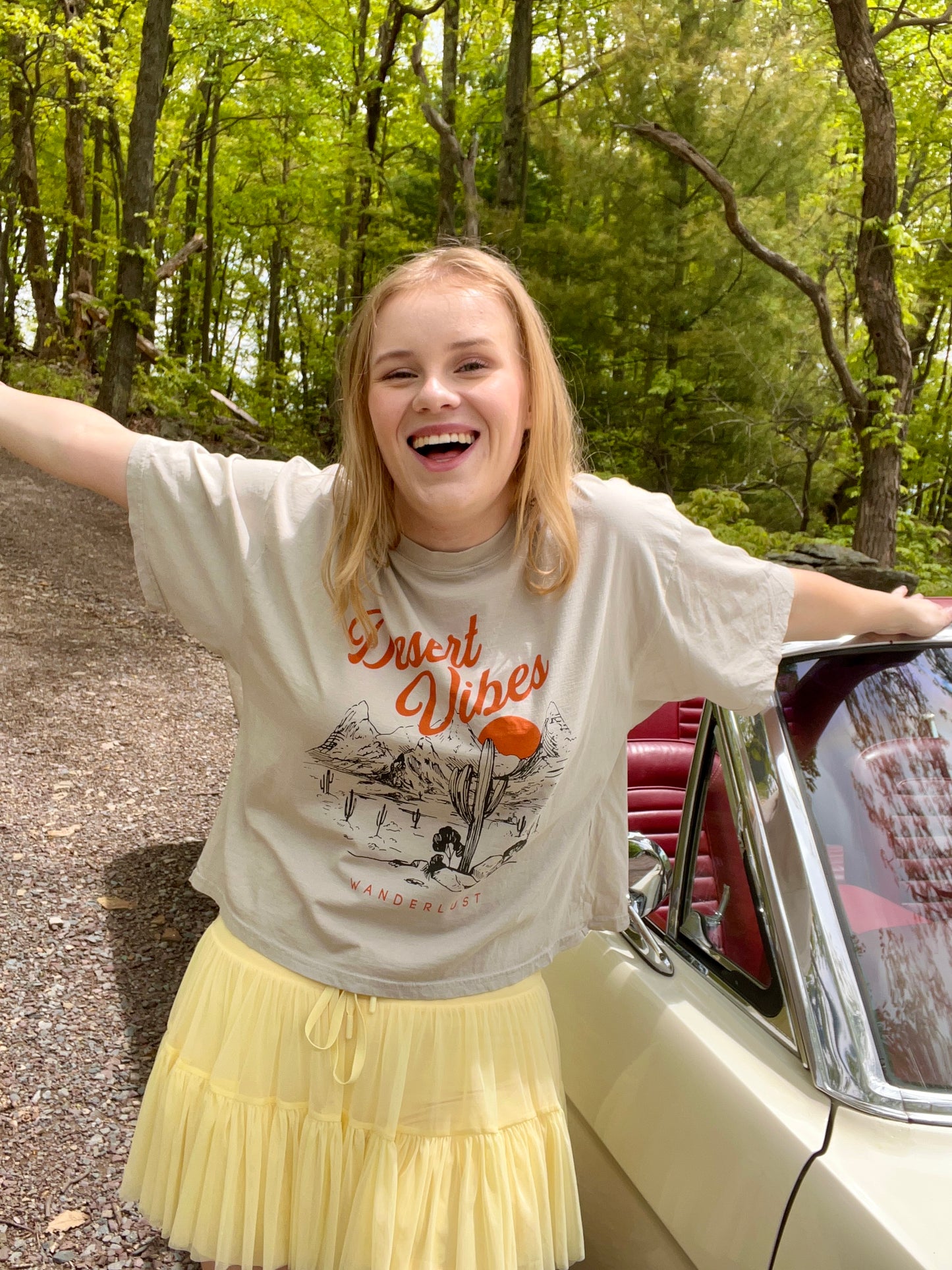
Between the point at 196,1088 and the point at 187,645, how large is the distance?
6.28 metres

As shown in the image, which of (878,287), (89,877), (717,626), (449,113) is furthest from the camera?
(449,113)

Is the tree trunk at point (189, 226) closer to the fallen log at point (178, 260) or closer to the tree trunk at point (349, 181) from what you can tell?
the fallen log at point (178, 260)

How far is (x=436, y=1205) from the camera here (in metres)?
1.52

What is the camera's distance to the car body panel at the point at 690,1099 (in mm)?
1487

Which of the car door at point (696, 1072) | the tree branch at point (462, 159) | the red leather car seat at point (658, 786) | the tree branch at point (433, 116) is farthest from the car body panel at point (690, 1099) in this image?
the tree branch at point (433, 116)

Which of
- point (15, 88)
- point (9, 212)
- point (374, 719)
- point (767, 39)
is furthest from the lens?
point (9, 212)

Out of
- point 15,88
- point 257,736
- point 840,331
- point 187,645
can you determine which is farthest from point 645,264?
point 257,736

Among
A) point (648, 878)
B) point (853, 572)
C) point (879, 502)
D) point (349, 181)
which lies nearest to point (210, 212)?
point (349, 181)

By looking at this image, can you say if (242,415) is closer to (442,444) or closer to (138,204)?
(138,204)

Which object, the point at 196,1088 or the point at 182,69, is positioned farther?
the point at 182,69

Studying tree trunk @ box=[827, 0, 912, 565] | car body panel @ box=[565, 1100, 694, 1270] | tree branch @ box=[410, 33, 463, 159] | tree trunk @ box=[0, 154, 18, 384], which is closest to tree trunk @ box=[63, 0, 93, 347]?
tree trunk @ box=[0, 154, 18, 384]

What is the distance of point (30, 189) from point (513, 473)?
1855 centimetres

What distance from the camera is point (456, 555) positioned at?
155 cm

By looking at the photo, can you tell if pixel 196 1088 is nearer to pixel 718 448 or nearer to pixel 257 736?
pixel 257 736
